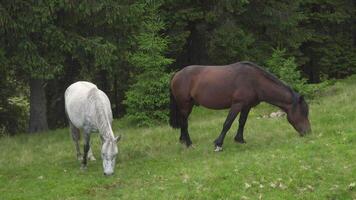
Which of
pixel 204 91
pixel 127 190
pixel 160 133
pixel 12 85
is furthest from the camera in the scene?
pixel 12 85

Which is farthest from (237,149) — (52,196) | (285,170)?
(52,196)

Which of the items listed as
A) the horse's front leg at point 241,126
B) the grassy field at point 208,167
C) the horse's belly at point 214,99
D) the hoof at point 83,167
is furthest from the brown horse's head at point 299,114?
the hoof at point 83,167

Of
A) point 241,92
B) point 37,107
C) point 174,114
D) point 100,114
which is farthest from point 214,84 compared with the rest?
point 37,107

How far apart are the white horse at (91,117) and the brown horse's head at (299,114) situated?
4.70 m

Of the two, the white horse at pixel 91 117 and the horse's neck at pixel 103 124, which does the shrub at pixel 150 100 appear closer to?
the white horse at pixel 91 117

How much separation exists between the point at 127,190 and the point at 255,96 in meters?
4.66

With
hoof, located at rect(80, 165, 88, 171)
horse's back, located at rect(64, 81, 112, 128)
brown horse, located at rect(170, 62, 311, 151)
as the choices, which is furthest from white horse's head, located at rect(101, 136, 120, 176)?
brown horse, located at rect(170, 62, 311, 151)

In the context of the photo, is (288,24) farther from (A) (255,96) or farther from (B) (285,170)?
(B) (285,170)

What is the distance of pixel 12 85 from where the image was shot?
30234 mm

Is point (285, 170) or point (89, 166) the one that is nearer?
point (285, 170)

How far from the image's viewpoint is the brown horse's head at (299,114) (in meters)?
13.3

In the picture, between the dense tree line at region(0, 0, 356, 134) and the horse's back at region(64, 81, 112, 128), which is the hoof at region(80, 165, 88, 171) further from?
the dense tree line at region(0, 0, 356, 134)

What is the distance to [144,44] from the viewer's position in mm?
20266

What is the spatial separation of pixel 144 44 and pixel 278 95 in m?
8.18
